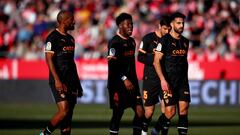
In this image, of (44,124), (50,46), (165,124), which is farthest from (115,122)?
(44,124)

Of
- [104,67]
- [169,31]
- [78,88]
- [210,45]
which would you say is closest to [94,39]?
[104,67]

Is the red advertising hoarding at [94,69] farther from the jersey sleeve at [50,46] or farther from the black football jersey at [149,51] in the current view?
the jersey sleeve at [50,46]

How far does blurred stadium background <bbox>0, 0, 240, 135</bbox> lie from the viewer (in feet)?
97.2

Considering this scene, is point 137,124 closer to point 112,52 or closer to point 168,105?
point 168,105

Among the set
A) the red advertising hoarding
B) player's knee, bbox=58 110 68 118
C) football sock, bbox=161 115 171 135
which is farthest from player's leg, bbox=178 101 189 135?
the red advertising hoarding

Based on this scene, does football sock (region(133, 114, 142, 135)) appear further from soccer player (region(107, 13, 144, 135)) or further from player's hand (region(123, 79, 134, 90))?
player's hand (region(123, 79, 134, 90))

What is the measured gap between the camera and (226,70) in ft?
98.9

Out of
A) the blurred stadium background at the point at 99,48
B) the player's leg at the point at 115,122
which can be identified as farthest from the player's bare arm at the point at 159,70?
the blurred stadium background at the point at 99,48

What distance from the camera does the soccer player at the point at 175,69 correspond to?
50.4 ft

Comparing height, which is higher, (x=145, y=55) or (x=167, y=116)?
(x=145, y=55)

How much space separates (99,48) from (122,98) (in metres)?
16.2

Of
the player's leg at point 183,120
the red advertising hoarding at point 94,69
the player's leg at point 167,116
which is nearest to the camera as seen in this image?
the player's leg at point 183,120

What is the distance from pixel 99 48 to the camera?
103 feet

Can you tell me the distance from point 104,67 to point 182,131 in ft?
50.5
